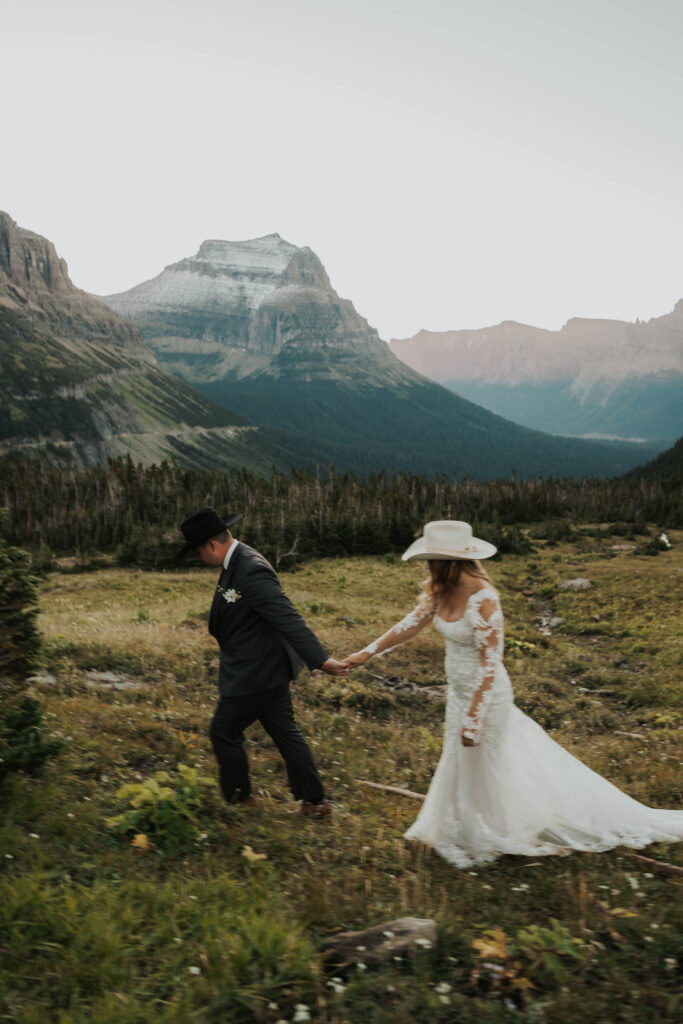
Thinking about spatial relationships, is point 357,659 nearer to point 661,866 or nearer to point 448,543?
point 448,543

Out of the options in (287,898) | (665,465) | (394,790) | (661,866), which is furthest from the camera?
(665,465)

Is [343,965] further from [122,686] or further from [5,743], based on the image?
[122,686]

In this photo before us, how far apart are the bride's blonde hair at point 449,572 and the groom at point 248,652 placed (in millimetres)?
1377

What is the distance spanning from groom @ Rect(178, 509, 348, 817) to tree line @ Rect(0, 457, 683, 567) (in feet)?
137

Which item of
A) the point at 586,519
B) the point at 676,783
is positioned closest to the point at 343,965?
the point at 676,783

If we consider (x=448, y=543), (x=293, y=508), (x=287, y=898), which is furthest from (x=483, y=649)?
(x=293, y=508)

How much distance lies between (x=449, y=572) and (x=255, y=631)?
2.15m

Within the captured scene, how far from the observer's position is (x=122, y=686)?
11.9m

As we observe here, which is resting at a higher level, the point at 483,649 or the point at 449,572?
the point at 449,572

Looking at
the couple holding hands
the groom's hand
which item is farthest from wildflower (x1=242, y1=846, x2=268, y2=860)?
the groom's hand

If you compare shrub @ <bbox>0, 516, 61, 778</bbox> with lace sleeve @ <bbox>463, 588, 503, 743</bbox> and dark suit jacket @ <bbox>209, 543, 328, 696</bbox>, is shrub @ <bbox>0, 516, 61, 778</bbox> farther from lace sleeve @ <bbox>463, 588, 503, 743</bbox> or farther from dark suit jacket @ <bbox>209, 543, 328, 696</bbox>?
lace sleeve @ <bbox>463, 588, 503, 743</bbox>

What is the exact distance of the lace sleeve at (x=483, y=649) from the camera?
574 cm

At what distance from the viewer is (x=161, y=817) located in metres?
5.77

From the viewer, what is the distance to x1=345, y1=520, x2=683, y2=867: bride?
18.7 feet
